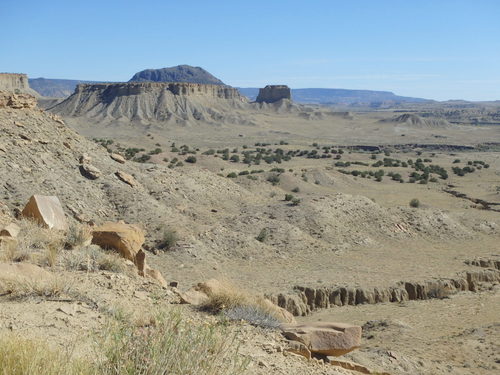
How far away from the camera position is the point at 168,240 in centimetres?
1984

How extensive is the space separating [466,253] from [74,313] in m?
19.6

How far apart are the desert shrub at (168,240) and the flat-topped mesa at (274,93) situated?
5253 inches

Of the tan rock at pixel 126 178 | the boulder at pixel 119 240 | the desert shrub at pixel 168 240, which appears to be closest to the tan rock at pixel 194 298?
the boulder at pixel 119 240

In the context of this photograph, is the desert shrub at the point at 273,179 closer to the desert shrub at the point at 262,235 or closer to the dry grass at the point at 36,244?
the desert shrub at the point at 262,235

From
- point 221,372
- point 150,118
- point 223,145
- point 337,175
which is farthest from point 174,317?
point 150,118

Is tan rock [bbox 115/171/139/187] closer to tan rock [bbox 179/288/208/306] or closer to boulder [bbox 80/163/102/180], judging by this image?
boulder [bbox 80/163/102/180]

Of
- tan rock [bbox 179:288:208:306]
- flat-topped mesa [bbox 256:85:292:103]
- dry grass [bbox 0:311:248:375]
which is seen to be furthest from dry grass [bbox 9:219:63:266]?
flat-topped mesa [bbox 256:85:292:103]

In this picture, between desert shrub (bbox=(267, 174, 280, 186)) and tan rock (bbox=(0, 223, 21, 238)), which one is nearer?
tan rock (bbox=(0, 223, 21, 238))

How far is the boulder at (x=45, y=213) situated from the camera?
14560mm

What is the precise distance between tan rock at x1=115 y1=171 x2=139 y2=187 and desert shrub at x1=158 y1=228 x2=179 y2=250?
Result: 468 cm

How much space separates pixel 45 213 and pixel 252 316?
Answer: 8.13 m

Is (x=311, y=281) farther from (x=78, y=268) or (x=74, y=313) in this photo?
(x=74, y=313)

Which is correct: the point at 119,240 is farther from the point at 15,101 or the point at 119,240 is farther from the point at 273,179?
the point at 273,179

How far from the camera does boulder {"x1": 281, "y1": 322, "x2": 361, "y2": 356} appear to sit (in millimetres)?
8648
